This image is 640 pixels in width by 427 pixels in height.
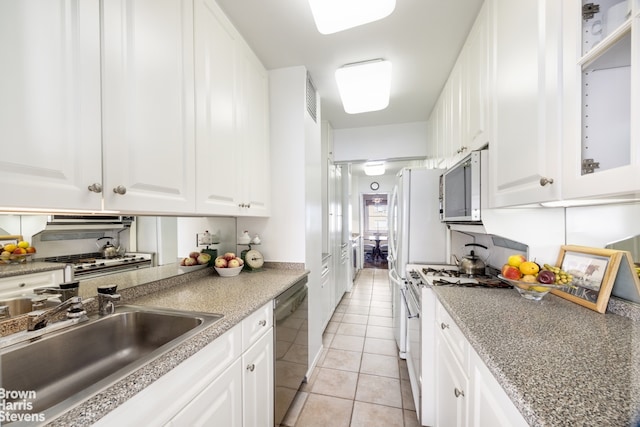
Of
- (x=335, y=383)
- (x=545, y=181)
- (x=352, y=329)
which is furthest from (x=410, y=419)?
(x=545, y=181)

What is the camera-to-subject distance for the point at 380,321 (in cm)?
316

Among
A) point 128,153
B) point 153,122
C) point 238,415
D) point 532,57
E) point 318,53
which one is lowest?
point 238,415

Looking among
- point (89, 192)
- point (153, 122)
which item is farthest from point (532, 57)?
point (89, 192)

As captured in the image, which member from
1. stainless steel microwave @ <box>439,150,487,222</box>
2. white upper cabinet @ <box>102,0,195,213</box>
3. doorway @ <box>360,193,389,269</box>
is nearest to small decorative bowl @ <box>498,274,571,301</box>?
stainless steel microwave @ <box>439,150,487,222</box>

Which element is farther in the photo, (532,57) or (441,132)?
(441,132)

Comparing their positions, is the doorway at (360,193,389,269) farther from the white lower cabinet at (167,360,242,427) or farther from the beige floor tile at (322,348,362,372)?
the white lower cabinet at (167,360,242,427)

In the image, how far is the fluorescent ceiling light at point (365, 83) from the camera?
1.85 meters

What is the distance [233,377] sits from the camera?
1.06 meters

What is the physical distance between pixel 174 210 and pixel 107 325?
0.52m

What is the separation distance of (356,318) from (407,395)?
1410 millimetres

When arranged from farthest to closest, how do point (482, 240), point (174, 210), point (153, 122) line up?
1. point (482, 240)
2. point (174, 210)
3. point (153, 122)

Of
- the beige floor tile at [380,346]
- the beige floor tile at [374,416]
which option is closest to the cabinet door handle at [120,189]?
the beige floor tile at [374,416]

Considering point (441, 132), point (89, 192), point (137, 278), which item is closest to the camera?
point (89, 192)

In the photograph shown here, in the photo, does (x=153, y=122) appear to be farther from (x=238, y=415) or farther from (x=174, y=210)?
(x=238, y=415)
